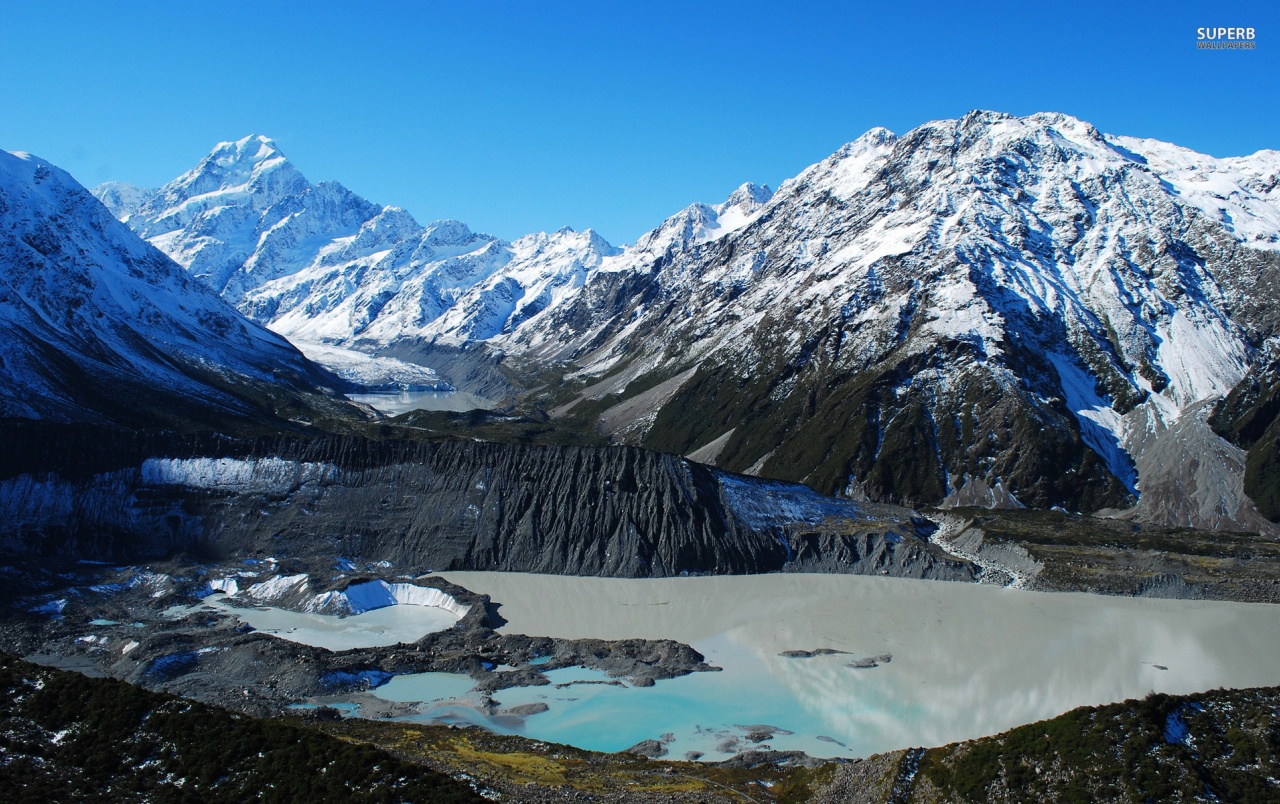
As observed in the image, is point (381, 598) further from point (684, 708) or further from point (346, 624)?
point (684, 708)

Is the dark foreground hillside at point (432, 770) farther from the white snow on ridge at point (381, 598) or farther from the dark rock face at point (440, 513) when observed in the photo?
the dark rock face at point (440, 513)

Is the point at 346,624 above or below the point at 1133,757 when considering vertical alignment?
below

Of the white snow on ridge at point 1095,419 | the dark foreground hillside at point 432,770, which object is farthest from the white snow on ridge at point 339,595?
the white snow on ridge at point 1095,419

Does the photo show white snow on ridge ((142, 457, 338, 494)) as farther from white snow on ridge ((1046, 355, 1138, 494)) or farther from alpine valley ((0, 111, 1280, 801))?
white snow on ridge ((1046, 355, 1138, 494))

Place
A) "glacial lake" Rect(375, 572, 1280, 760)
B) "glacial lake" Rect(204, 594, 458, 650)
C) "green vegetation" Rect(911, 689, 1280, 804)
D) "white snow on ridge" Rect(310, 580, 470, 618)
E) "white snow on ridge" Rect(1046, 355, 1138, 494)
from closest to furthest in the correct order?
"green vegetation" Rect(911, 689, 1280, 804) → "glacial lake" Rect(375, 572, 1280, 760) → "glacial lake" Rect(204, 594, 458, 650) → "white snow on ridge" Rect(310, 580, 470, 618) → "white snow on ridge" Rect(1046, 355, 1138, 494)

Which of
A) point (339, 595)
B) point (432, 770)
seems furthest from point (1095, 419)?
point (432, 770)

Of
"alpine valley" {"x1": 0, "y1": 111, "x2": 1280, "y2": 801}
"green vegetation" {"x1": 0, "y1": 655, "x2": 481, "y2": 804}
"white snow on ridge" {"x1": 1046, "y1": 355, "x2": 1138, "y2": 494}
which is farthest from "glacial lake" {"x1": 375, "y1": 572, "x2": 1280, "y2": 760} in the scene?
"white snow on ridge" {"x1": 1046, "y1": 355, "x2": 1138, "y2": 494}
